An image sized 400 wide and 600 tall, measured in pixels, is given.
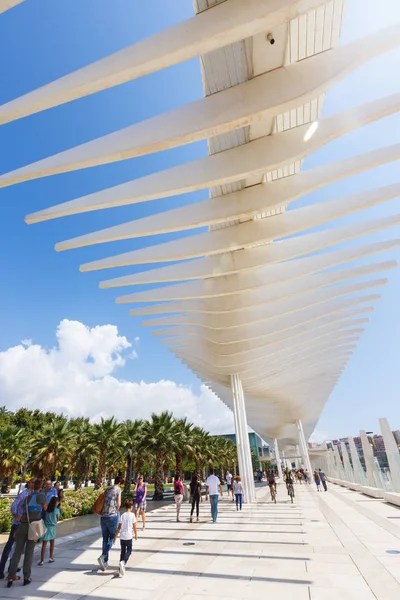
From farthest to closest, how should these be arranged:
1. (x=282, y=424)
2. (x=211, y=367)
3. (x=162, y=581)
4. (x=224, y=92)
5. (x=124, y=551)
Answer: (x=282, y=424) → (x=211, y=367) → (x=224, y=92) → (x=124, y=551) → (x=162, y=581)

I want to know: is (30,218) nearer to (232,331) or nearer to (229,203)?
(229,203)

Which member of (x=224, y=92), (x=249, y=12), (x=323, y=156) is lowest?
(x=249, y=12)

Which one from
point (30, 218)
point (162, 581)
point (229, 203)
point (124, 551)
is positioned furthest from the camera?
point (229, 203)

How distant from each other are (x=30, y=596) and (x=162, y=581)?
1.75 metres

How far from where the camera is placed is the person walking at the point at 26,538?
4.98 meters

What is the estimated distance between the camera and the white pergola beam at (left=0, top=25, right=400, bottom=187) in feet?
17.6

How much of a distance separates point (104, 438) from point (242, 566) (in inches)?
711

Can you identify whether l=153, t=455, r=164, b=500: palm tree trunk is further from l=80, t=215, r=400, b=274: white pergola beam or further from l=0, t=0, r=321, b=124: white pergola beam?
l=0, t=0, r=321, b=124: white pergola beam

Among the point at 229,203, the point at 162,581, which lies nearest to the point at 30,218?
the point at 229,203

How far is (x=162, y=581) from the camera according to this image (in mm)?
4938

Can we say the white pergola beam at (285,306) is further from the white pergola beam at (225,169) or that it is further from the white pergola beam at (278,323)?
the white pergola beam at (225,169)

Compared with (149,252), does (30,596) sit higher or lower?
lower

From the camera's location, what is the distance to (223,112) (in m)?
5.65

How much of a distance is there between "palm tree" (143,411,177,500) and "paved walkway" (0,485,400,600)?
14259 millimetres
